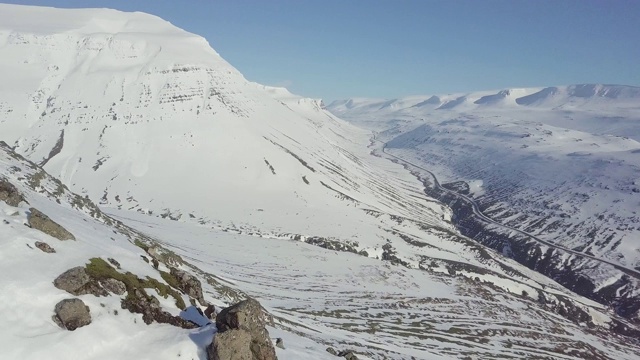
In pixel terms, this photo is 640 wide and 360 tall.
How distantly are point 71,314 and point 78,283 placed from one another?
117 inches

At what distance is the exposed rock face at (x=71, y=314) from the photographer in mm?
25188

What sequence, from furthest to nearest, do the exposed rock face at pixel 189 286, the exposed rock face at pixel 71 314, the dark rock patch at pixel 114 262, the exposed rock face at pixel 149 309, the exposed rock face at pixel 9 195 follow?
the exposed rock face at pixel 189 286
the exposed rock face at pixel 9 195
the dark rock patch at pixel 114 262
the exposed rock face at pixel 149 309
the exposed rock face at pixel 71 314

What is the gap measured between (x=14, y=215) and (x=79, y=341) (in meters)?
16.2

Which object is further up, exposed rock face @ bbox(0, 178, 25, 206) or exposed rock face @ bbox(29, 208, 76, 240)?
exposed rock face @ bbox(0, 178, 25, 206)

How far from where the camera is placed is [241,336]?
29.0m

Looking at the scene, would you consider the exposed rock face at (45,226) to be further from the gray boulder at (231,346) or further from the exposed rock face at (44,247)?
the gray boulder at (231,346)

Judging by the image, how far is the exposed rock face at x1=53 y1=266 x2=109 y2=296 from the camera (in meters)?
27.3

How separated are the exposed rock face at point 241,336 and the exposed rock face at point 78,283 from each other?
8.64 metres

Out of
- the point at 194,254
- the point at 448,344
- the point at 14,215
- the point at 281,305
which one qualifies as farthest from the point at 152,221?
the point at 14,215

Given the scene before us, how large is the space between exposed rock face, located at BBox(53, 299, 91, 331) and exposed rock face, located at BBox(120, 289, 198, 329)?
3391 mm

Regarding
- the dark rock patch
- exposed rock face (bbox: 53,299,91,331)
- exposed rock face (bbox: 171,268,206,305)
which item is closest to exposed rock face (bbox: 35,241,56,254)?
the dark rock patch

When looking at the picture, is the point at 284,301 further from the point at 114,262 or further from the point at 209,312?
the point at 114,262

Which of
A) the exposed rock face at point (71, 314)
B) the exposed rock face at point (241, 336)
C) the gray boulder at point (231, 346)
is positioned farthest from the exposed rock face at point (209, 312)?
the exposed rock face at point (71, 314)

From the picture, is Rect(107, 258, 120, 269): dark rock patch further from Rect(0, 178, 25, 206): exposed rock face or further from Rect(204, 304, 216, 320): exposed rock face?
Rect(0, 178, 25, 206): exposed rock face
